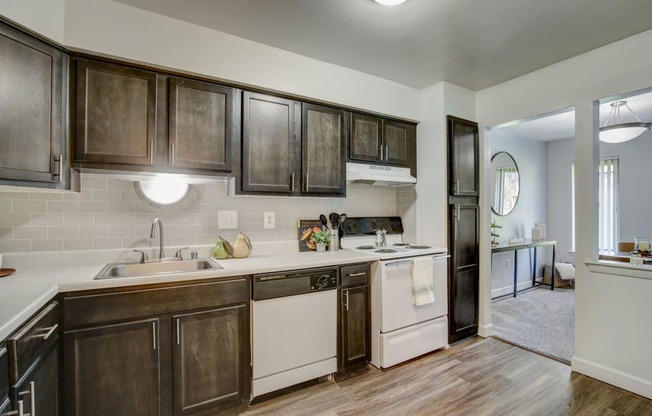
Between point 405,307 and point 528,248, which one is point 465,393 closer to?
point 405,307

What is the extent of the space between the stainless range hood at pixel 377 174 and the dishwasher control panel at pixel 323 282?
2.99ft

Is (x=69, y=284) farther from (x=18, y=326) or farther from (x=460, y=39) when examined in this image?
(x=460, y=39)

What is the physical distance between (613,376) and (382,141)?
8.51 ft

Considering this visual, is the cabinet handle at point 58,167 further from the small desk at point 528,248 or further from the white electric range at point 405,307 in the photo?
the small desk at point 528,248

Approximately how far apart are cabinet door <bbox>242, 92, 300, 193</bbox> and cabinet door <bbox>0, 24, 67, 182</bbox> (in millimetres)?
1056

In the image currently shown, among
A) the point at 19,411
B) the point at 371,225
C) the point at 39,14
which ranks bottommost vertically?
the point at 19,411

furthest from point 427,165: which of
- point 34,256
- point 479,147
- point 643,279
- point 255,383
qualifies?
point 34,256

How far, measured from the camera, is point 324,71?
8.18ft

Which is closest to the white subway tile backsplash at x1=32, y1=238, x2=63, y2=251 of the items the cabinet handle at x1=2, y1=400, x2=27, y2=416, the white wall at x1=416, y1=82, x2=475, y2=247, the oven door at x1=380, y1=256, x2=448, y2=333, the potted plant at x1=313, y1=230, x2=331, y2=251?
the cabinet handle at x1=2, y1=400, x2=27, y2=416

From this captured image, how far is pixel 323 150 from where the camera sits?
99.8 inches

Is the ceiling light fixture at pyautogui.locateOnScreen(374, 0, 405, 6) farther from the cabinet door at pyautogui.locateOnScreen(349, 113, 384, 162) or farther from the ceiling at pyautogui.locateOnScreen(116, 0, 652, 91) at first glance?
the cabinet door at pyautogui.locateOnScreen(349, 113, 384, 162)

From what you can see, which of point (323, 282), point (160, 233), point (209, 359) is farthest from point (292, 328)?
point (160, 233)

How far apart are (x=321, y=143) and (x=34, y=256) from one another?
210 centimetres

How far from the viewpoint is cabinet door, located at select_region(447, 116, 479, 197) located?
2900 millimetres
